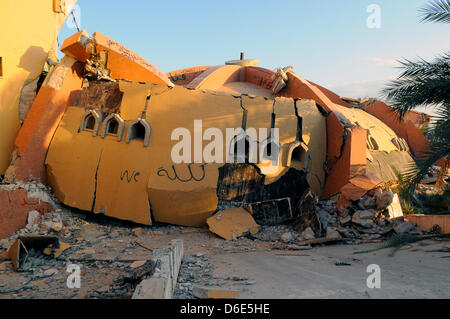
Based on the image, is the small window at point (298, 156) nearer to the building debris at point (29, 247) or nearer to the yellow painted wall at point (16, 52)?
the building debris at point (29, 247)

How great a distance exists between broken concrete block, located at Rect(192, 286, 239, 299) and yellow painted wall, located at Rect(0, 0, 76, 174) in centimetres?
623

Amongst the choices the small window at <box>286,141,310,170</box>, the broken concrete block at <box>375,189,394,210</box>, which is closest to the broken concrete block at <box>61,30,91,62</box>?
the small window at <box>286,141,310,170</box>

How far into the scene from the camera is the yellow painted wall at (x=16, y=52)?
24.3 ft

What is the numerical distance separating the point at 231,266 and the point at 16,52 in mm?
6881

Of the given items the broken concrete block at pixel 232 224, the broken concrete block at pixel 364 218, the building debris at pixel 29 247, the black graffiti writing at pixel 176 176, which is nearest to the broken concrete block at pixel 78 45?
the black graffiti writing at pixel 176 176

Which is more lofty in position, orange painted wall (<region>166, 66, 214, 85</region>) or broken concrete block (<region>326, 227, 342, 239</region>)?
orange painted wall (<region>166, 66, 214, 85</region>)

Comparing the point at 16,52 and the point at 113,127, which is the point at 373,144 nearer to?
the point at 113,127

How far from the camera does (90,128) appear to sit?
786 centimetres

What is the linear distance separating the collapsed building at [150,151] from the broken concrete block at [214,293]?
3.53 metres

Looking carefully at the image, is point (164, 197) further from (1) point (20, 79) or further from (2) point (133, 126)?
(1) point (20, 79)

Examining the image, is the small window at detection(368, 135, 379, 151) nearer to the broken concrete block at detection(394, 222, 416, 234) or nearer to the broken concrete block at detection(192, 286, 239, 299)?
the broken concrete block at detection(394, 222, 416, 234)

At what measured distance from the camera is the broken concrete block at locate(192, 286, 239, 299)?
11.3 ft
